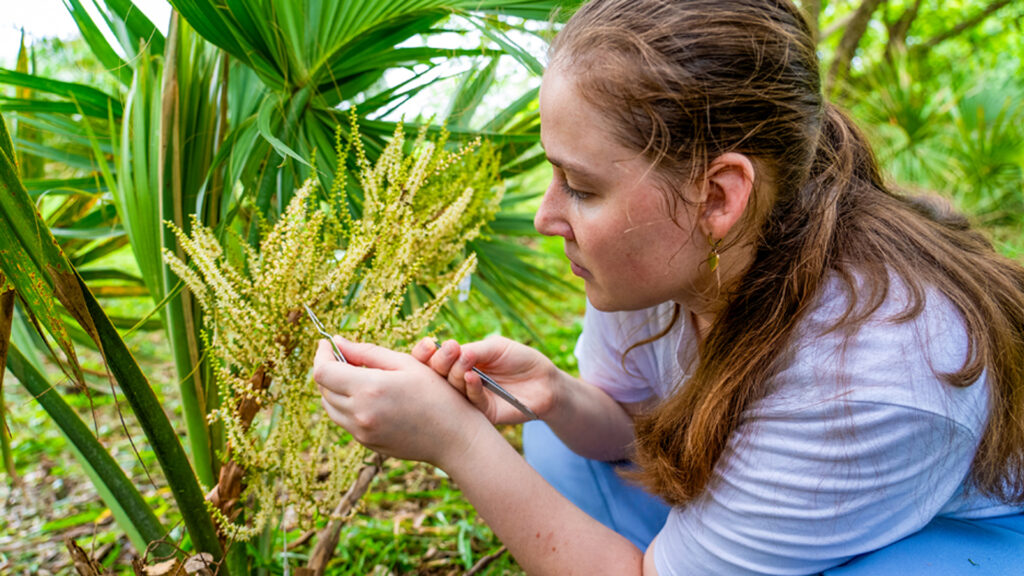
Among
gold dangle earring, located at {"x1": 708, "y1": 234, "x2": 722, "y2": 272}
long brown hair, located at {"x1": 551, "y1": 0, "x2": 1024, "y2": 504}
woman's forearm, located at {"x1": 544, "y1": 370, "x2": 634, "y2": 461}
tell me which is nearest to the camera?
long brown hair, located at {"x1": 551, "y1": 0, "x2": 1024, "y2": 504}

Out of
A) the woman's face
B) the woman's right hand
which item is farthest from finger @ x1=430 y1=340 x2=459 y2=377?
the woman's face

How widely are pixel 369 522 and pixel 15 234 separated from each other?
4.90 feet

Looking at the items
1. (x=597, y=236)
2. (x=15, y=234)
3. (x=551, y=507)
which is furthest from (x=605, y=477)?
(x=15, y=234)

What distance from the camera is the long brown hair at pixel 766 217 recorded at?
3.41 ft

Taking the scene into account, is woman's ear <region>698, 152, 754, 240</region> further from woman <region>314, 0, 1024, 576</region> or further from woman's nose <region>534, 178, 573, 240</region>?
woman's nose <region>534, 178, 573, 240</region>

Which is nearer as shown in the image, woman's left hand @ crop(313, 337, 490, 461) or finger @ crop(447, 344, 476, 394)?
woman's left hand @ crop(313, 337, 490, 461)

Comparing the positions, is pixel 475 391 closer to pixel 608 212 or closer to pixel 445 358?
pixel 445 358

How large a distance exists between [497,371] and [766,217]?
589mm

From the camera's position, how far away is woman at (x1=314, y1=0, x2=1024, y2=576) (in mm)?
1048

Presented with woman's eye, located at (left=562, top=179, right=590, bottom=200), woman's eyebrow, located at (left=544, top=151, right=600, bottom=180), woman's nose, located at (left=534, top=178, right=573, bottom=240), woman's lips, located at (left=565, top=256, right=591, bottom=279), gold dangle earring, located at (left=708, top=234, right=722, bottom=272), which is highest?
woman's eyebrow, located at (left=544, top=151, right=600, bottom=180)

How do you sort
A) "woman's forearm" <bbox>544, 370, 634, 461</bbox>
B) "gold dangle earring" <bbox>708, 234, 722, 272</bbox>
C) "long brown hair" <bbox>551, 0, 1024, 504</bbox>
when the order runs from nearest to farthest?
"long brown hair" <bbox>551, 0, 1024, 504</bbox> → "gold dangle earring" <bbox>708, 234, 722, 272</bbox> → "woman's forearm" <bbox>544, 370, 634, 461</bbox>

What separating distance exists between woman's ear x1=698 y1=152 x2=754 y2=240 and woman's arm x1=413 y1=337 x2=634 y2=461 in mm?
454

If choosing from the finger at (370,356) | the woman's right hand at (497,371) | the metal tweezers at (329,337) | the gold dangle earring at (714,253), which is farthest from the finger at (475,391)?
the gold dangle earring at (714,253)

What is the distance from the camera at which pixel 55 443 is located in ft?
8.74
